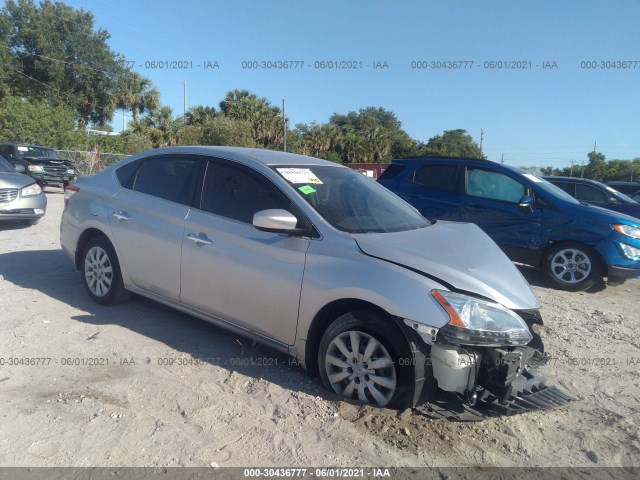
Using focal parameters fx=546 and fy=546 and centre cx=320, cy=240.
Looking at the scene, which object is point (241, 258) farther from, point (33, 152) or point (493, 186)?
point (33, 152)

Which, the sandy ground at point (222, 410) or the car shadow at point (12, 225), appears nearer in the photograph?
the sandy ground at point (222, 410)

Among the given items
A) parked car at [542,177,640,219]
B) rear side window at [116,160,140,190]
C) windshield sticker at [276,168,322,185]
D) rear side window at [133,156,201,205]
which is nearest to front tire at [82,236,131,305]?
rear side window at [116,160,140,190]

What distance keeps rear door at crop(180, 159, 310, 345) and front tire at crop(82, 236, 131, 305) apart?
1.06 meters

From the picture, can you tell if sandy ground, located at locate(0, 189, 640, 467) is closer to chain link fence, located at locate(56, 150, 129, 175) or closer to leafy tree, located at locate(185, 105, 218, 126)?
chain link fence, located at locate(56, 150, 129, 175)

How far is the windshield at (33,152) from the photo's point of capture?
1782 cm

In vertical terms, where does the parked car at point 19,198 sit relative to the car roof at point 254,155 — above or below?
below

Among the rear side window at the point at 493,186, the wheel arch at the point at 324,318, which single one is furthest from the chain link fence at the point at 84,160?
the wheel arch at the point at 324,318

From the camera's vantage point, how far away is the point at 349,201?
4402 millimetres

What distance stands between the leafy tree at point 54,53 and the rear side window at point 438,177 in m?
34.8

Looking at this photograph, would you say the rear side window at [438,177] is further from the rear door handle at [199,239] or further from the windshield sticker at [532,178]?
the rear door handle at [199,239]

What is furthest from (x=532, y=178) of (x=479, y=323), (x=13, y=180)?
(x=13, y=180)

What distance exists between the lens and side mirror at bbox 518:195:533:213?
752cm

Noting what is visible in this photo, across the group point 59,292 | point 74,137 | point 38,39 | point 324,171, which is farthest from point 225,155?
point 38,39

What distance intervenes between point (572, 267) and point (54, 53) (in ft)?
129
